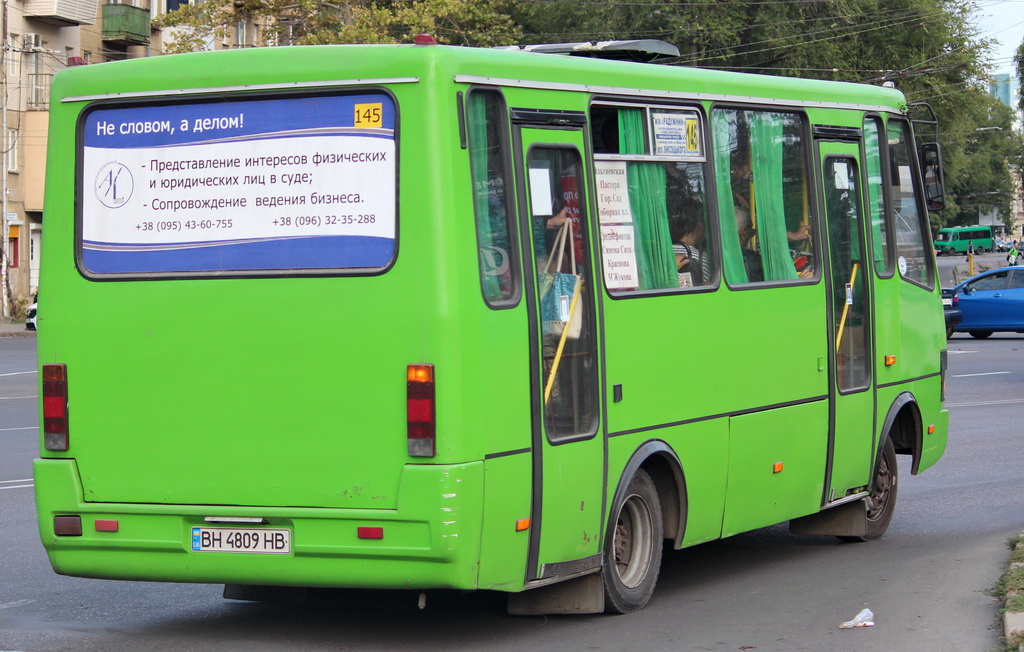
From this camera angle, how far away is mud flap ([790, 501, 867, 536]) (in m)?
10.9

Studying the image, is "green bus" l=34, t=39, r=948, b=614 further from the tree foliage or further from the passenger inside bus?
the tree foliage

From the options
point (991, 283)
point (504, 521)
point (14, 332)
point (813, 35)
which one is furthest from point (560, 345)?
point (813, 35)

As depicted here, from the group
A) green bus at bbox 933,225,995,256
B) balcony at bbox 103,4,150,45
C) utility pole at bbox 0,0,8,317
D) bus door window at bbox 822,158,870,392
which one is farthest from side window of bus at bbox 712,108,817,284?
green bus at bbox 933,225,995,256

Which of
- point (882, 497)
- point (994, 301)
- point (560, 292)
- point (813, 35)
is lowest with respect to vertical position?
point (882, 497)

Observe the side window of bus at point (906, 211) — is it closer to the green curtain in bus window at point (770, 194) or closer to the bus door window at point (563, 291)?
the green curtain in bus window at point (770, 194)

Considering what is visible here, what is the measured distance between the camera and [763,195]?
31.5ft

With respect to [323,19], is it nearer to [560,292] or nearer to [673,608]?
[673,608]

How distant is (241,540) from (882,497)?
5.46 metres

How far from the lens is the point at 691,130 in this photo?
8859mm

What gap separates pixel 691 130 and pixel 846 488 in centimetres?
295

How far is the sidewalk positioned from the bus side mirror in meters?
33.0

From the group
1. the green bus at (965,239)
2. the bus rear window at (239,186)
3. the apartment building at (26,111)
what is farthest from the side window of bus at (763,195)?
the green bus at (965,239)

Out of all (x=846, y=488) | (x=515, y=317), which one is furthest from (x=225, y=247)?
(x=846, y=488)

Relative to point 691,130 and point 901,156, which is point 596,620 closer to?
point 691,130
